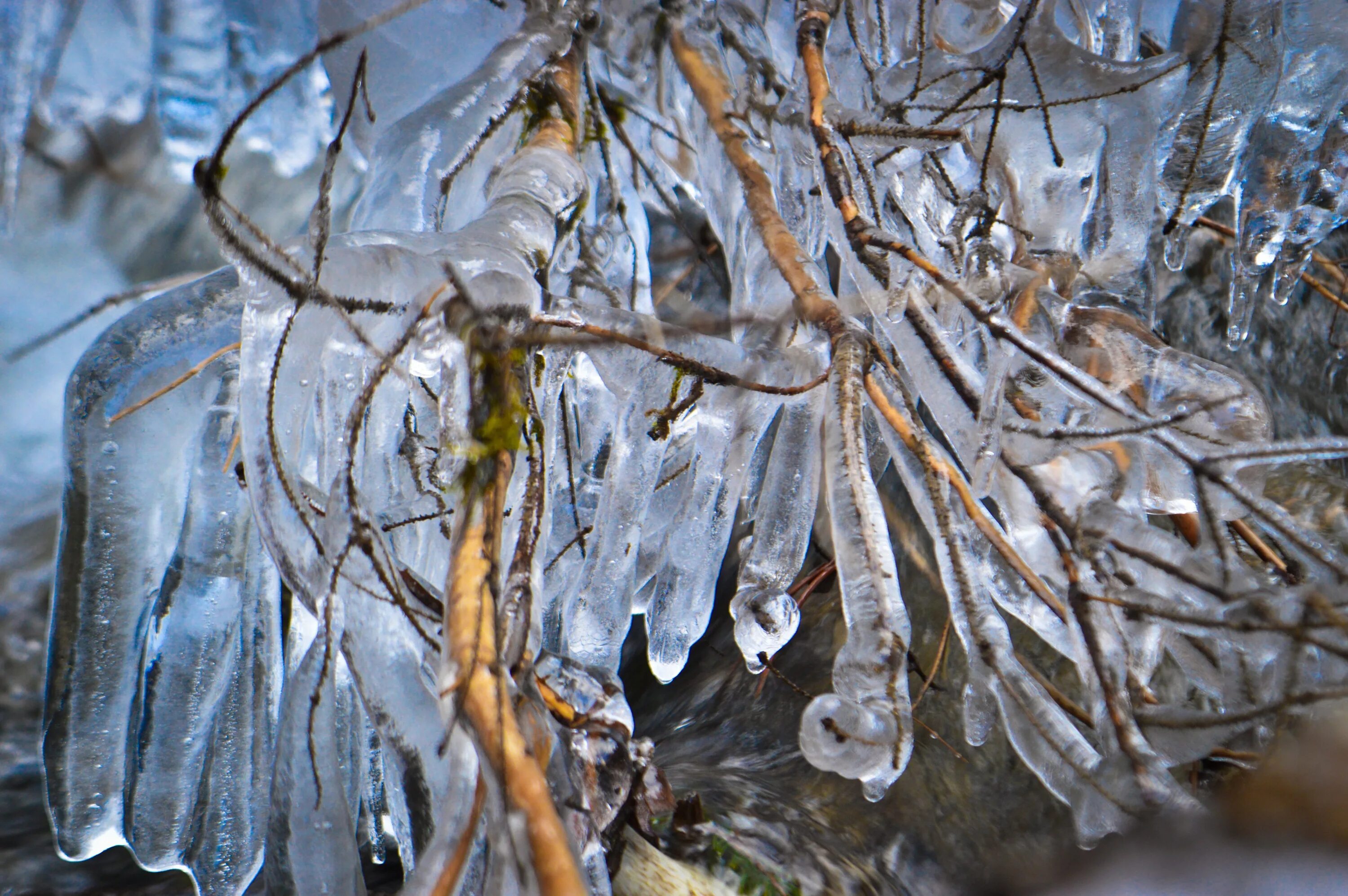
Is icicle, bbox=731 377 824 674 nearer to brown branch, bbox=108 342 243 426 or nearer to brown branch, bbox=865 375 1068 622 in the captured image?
brown branch, bbox=865 375 1068 622

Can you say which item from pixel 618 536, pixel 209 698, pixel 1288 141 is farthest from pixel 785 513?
pixel 1288 141

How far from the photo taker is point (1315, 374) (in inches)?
98.7

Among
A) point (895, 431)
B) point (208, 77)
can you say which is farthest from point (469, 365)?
point (208, 77)

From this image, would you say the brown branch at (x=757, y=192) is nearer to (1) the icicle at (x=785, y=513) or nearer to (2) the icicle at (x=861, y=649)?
(1) the icicle at (x=785, y=513)

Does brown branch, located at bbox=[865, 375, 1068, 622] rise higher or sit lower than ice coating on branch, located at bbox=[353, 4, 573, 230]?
lower

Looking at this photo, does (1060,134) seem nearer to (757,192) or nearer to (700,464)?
(757,192)

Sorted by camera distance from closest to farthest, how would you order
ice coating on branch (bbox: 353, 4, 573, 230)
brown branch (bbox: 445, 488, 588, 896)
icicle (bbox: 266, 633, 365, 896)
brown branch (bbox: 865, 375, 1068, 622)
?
1. brown branch (bbox: 445, 488, 588, 896)
2. icicle (bbox: 266, 633, 365, 896)
3. brown branch (bbox: 865, 375, 1068, 622)
4. ice coating on branch (bbox: 353, 4, 573, 230)

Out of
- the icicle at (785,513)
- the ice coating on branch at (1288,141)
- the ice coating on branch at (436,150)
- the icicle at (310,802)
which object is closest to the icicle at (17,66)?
the ice coating on branch at (436,150)

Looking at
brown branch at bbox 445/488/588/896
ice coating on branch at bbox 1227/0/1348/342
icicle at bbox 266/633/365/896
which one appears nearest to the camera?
brown branch at bbox 445/488/588/896

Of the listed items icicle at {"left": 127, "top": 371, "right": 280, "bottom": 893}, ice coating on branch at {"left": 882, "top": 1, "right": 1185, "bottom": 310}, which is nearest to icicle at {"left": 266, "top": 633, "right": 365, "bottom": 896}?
icicle at {"left": 127, "top": 371, "right": 280, "bottom": 893}

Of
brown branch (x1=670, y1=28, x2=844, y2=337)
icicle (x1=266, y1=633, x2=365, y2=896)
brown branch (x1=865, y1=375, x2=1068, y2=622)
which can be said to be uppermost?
brown branch (x1=670, y1=28, x2=844, y2=337)

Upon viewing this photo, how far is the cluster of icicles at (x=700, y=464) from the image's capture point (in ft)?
3.08

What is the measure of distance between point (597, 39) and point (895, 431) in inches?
52.8

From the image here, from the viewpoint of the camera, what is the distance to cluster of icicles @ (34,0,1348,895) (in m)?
0.94
